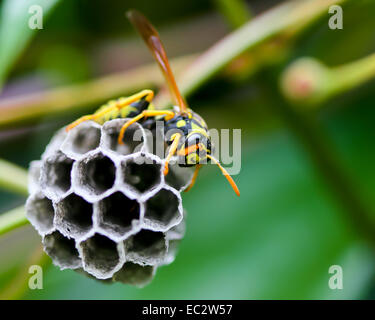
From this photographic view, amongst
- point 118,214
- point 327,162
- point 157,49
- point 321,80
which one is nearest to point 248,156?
point 327,162

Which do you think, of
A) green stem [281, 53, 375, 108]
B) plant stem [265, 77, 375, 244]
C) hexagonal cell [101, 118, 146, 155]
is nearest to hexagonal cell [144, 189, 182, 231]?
hexagonal cell [101, 118, 146, 155]

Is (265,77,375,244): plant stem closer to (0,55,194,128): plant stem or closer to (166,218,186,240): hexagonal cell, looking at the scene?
(0,55,194,128): plant stem

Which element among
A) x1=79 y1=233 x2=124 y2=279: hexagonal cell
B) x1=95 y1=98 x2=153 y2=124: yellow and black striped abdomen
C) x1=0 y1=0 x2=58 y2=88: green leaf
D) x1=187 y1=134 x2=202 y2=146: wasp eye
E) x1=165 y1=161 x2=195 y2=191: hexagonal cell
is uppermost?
x1=0 y1=0 x2=58 y2=88: green leaf

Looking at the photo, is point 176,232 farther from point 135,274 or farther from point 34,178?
point 34,178

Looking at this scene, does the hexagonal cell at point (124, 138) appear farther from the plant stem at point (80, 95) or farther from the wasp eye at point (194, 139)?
the plant stem at point (80, 95)

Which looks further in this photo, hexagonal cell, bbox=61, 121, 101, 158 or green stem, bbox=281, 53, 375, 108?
green stem, bbox=281, 53, 375, 108

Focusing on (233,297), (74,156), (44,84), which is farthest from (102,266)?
(44,84)

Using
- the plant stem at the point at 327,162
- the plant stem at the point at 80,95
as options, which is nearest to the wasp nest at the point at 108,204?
the plant stem at the point at 80,95
